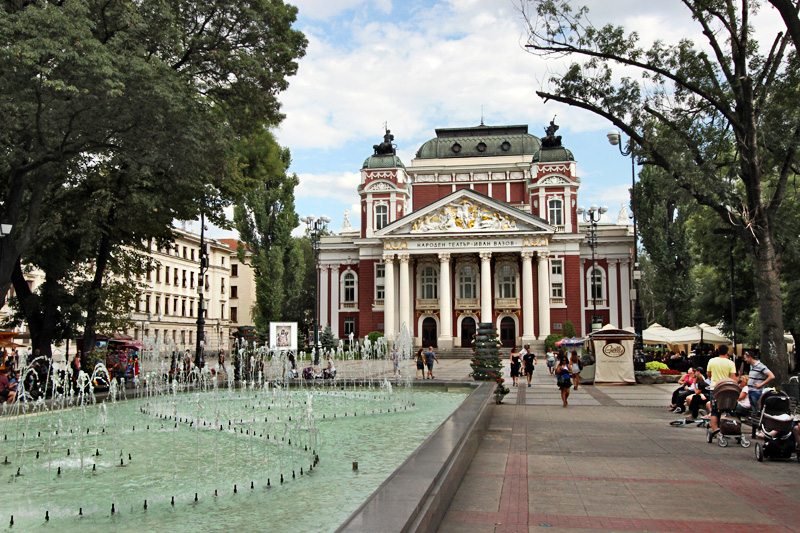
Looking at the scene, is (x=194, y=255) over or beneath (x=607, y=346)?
over

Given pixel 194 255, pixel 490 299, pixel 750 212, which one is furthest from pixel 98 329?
pixel 194 255

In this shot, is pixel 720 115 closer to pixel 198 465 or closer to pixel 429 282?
pixel 198 465

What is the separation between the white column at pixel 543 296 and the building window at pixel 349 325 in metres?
16.7

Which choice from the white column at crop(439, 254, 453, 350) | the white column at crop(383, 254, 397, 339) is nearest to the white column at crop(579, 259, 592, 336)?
the white column at crop(439, 254, 453, 350)

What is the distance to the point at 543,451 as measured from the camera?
10.8 metres

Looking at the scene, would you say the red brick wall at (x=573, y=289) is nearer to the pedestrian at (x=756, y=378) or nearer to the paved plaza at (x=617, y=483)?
the paved plaza at (x=617, y=483)

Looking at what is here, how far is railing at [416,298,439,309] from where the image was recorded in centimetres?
5797

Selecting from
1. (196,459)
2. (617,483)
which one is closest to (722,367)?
(617,483)

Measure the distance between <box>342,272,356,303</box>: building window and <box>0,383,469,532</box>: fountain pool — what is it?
44.4m

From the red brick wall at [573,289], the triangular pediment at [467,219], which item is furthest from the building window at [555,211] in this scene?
the triangular pediment at [467,219]

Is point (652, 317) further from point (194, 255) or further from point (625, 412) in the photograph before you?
point (625, 412)

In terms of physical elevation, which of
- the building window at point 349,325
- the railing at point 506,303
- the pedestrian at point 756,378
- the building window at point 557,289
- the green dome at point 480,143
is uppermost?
the green dome at point 480,143

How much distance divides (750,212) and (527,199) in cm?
4829

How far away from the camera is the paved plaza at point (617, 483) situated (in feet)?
21.6
